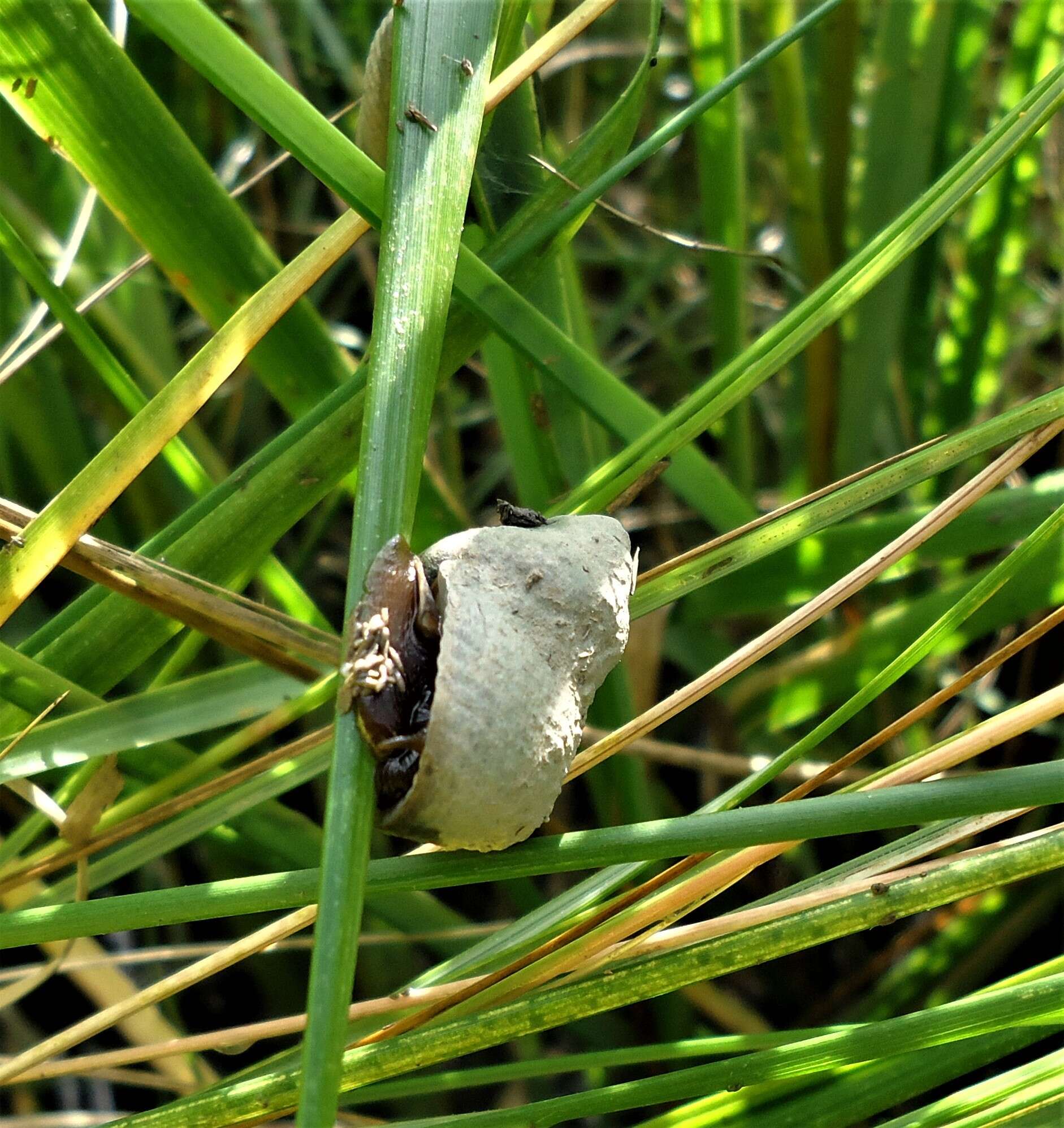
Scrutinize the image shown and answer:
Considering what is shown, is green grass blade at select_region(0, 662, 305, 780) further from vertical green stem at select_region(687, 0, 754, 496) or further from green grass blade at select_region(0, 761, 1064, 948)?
vertical green stem at select_region(687, 0, 754, 496)

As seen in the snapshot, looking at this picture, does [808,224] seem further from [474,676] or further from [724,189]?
[474,676]

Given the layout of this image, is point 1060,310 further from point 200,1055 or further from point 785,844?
point 200,1055

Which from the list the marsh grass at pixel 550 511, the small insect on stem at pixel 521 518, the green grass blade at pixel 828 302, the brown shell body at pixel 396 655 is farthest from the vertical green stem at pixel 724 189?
the brown shell body at pixel 396 655

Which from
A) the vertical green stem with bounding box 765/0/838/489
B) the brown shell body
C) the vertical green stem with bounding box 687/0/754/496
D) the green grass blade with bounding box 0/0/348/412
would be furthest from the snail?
the vertical green stem with bounding box 765/0/838/489

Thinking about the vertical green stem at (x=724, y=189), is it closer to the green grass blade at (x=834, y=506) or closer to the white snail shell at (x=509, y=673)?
the green grass blade at (x=834, y=506)

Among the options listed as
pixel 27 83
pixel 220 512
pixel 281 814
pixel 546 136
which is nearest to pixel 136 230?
pixel 27 83

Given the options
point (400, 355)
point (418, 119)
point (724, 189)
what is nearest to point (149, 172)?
point (418, 119)
